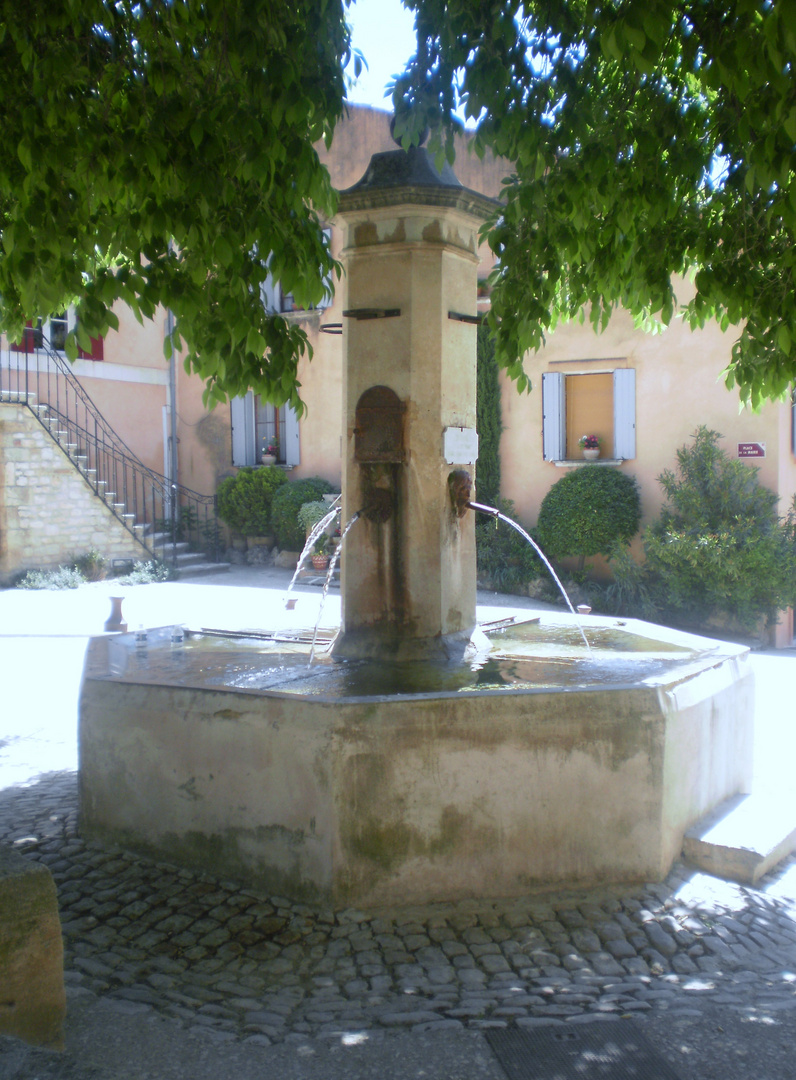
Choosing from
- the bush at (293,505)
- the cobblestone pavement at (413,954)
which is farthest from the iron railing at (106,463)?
the cobblestone pavement at (413,954)

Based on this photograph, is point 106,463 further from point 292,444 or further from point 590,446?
point 590,446

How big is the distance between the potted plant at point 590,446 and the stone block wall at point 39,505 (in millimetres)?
7510

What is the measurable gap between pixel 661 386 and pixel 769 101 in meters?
9.77

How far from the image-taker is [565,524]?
12734 mm

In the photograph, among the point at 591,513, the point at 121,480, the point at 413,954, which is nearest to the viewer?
the point at 413,954

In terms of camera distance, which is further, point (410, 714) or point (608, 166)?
point (608, 166)

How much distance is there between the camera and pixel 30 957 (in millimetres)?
2604

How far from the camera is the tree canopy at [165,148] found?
11.0 ft

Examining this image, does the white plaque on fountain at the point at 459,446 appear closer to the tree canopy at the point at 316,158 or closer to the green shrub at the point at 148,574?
the tree canopy at the point at 316,158

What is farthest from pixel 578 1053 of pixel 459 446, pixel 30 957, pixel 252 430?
pixel 252 430

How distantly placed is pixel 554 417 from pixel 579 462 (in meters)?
0.79

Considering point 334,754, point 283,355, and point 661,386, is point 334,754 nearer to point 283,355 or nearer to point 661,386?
point 283,355

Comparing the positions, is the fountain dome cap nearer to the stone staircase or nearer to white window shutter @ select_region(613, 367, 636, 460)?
white window shutter @ select_region(613, 367, 636, 460)

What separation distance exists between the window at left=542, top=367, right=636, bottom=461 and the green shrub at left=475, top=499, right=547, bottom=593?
116 cm
